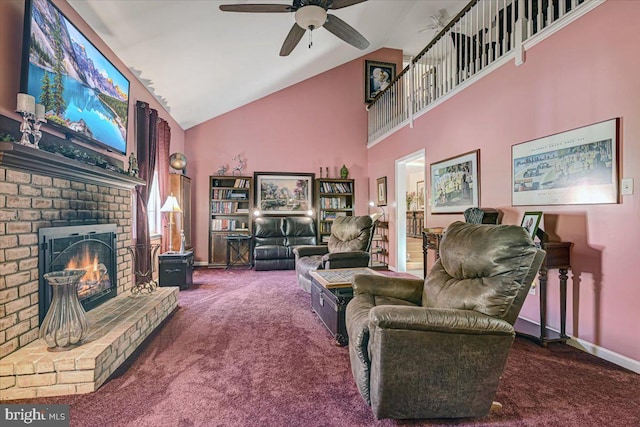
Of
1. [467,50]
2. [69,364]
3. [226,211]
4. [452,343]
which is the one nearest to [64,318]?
[69,364]

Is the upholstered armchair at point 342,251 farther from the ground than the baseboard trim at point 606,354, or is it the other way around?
the upholstered armchair at point 342,251

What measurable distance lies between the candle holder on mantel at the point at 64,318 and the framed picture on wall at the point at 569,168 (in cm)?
352

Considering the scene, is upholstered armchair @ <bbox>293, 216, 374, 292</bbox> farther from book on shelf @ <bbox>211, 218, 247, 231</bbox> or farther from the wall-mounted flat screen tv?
the wall-mounted flat screen tv

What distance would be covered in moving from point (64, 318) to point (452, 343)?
2170 millimetres

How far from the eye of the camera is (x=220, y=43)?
149 inches

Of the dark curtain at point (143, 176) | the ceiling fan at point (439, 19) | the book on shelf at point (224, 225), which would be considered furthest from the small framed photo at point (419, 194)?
the dark curtain at point (143, 176)

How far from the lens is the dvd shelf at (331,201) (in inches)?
254

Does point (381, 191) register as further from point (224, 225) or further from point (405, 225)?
point (224, 225)

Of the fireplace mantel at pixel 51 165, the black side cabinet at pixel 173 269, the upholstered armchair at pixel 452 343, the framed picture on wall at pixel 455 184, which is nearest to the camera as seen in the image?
the upholstered armchair at pixel 452 343

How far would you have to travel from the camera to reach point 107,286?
9.58ft

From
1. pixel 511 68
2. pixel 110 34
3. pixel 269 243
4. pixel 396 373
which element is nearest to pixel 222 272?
pixel 269 243

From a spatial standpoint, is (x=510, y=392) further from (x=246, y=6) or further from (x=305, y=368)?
(x=246, y=6)

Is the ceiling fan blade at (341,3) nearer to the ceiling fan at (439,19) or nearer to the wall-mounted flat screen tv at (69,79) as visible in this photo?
the wall-mounted flat screen tv at (69,79)

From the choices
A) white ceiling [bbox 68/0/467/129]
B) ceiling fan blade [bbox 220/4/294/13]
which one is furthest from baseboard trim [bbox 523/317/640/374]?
white ceiling [bbox 68/0/467/129]
